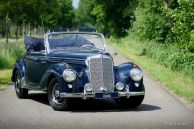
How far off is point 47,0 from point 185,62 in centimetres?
1892

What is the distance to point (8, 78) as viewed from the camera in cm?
1894

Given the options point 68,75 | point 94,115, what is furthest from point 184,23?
point 94,115

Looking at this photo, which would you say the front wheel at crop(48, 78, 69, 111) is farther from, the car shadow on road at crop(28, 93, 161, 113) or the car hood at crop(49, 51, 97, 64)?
the car hood at crop(49, 51, 97, 64)

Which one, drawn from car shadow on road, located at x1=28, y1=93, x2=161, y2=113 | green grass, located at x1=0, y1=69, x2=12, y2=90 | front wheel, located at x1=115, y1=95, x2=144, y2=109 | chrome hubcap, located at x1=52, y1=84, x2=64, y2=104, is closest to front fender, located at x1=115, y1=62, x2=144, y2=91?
front wheel, located at x1=115, y1=95, x2=144, y2=109

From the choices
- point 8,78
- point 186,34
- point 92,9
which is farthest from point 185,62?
point 92,9

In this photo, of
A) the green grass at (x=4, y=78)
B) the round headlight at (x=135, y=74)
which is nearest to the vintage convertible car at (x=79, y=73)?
the round headlight at (x=135, y=74)

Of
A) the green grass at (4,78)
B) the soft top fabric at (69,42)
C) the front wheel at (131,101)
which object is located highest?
the soft top fabric at (69,42)

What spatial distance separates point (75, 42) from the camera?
1348 cm

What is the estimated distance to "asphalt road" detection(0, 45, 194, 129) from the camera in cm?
990

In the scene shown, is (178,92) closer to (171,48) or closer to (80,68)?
(80,68)

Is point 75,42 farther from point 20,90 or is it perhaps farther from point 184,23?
point 184,23

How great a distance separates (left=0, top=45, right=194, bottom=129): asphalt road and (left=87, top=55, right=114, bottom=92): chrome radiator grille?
23.2 inches

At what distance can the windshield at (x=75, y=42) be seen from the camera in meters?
13.3

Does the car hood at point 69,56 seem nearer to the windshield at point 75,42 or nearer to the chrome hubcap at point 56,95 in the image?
the windshield at point 75,42
